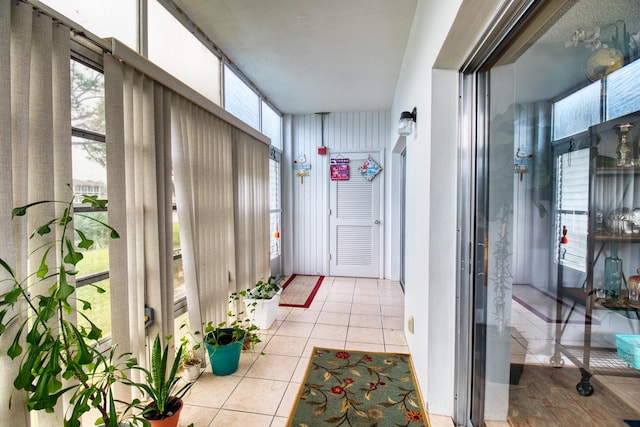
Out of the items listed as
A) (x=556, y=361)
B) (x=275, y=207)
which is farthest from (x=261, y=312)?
(x=556, y=361)

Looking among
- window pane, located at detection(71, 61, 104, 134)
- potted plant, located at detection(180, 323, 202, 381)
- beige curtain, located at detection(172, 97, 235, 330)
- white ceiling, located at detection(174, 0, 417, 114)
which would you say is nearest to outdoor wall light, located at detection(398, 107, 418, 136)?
white ceiling, located at detection(174, 0, 417, 114)

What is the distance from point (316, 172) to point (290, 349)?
2.91 m

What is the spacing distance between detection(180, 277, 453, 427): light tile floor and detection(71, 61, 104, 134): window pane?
1.69 m

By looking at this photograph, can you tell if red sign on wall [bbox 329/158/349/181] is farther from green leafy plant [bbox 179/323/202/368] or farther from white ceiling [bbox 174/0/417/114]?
green leafy plant [bbox 179/323/202/368]

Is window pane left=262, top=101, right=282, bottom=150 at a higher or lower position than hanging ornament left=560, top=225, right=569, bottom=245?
higher

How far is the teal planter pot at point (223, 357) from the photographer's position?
197cm

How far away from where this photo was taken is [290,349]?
2.34m

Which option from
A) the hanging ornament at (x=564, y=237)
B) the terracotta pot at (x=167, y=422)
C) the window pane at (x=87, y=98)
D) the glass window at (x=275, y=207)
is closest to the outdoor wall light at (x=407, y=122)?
the hanging ornament at (x=564, y=237)

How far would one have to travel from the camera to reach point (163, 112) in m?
1.69

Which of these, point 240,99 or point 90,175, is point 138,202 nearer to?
point 90,175

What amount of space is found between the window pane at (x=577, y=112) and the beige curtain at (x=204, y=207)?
1.97m

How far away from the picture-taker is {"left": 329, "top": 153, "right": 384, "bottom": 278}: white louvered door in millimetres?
4484

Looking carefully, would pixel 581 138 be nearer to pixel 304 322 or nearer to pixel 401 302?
pixel 304 322

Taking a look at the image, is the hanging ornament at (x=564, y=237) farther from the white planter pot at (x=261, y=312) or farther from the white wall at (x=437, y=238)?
the white planter pot at (x=261, y=312)
